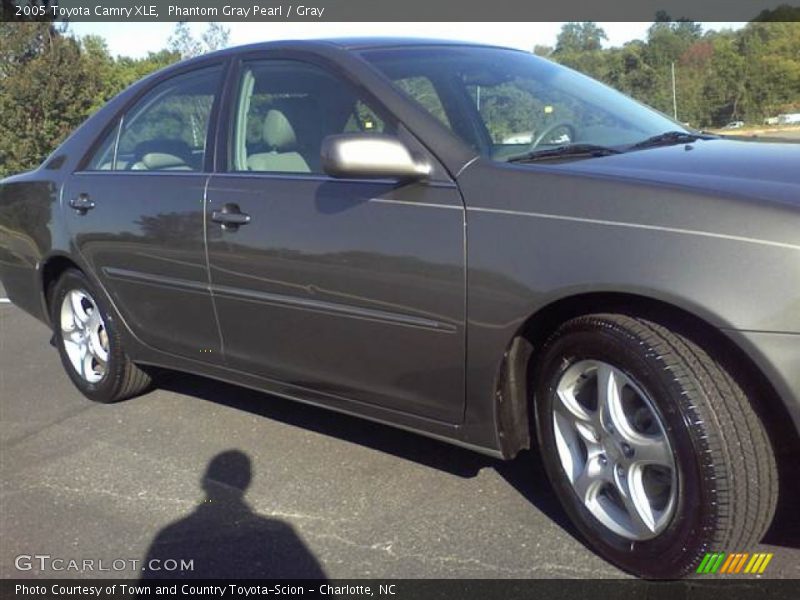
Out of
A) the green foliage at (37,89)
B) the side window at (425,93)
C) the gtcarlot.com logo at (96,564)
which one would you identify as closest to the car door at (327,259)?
the side window at (425,93)

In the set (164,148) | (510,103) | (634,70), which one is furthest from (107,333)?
(634,70)

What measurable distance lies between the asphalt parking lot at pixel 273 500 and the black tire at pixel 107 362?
0.13m

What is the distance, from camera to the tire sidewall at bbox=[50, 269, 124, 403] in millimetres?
4121

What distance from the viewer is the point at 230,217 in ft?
10.5

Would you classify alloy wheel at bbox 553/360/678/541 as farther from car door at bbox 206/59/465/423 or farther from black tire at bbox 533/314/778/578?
car door at bbox 206/59/465/423

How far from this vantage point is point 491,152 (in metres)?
2.76

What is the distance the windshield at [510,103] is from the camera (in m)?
2.91

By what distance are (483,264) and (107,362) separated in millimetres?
2514

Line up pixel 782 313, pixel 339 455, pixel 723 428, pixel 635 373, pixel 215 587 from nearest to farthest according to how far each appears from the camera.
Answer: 1. pixel 782 313
2. pixel 723 428
3. pixel 635 373
4. pixel 215 587
5. pixel 339 455

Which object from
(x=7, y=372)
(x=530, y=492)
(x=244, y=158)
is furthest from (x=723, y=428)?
(x=7, y=372)

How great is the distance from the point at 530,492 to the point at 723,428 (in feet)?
3.37

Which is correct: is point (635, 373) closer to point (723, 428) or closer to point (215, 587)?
point (723, 428)

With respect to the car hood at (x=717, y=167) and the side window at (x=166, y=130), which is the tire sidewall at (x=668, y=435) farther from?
the side window at (x=166, y=130)

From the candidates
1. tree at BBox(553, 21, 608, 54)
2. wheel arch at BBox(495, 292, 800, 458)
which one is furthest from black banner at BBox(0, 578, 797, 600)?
tree at BBox(553, 21, 608, 54)
